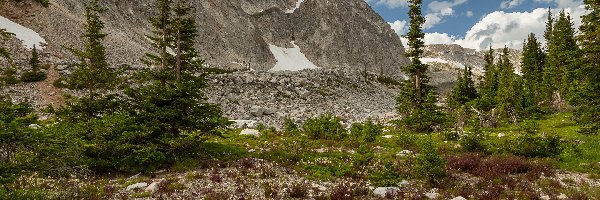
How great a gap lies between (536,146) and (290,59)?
15529 cm

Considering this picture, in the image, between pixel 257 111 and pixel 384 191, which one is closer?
pixel 384 191

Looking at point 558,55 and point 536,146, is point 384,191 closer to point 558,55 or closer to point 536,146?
point 536,146

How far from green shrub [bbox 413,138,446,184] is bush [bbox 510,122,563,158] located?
6466 millimetres

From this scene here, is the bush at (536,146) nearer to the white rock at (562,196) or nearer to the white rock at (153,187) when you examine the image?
the white rock at (562,196)

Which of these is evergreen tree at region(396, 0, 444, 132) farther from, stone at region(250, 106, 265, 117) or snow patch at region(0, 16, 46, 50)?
snow patch at region(0, 16, 46, 50)

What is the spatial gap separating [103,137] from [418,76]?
82.9 ft

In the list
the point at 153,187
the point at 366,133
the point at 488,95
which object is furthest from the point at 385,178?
the point at 488,95

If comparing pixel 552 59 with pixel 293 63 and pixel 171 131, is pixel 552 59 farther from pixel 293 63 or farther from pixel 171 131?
pixel 293 63

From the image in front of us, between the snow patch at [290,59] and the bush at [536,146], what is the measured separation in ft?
458

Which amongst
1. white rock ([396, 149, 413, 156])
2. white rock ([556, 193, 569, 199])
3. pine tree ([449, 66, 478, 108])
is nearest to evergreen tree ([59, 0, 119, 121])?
white rock ([396, 149, 413, 156])

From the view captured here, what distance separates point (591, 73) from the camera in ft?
73.8

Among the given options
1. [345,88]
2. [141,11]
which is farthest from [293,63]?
[345,88]

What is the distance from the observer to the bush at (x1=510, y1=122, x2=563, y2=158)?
19766mm

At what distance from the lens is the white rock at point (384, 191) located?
45.7 feet
